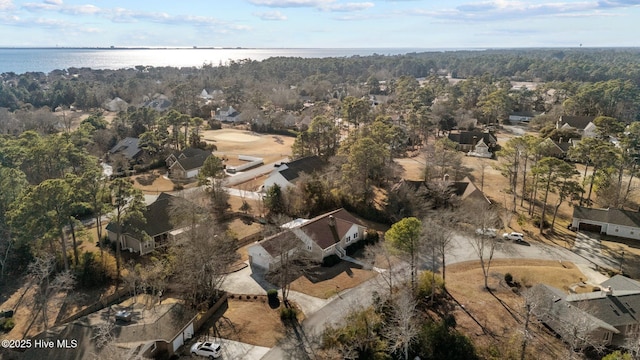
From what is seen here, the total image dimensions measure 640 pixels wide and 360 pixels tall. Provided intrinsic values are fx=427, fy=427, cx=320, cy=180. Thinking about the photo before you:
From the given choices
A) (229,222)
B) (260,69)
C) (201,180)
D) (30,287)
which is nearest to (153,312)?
(30,287)

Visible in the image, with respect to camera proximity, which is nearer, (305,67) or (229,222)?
(229,222)

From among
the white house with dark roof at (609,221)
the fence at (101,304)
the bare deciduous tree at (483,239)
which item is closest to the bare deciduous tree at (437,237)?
the bare deciduous tree at (483,239)

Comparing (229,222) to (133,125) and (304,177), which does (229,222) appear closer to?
(304,177)

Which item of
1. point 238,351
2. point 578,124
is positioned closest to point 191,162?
point 238,351

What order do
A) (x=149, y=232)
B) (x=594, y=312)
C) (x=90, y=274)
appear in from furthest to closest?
1. (x=149, y=232)
2. (x=90, y=274)
3. (x=594, y=312)

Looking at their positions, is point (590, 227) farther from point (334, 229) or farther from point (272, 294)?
point (272, 294)

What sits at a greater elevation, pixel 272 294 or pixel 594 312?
pixel 594 312
